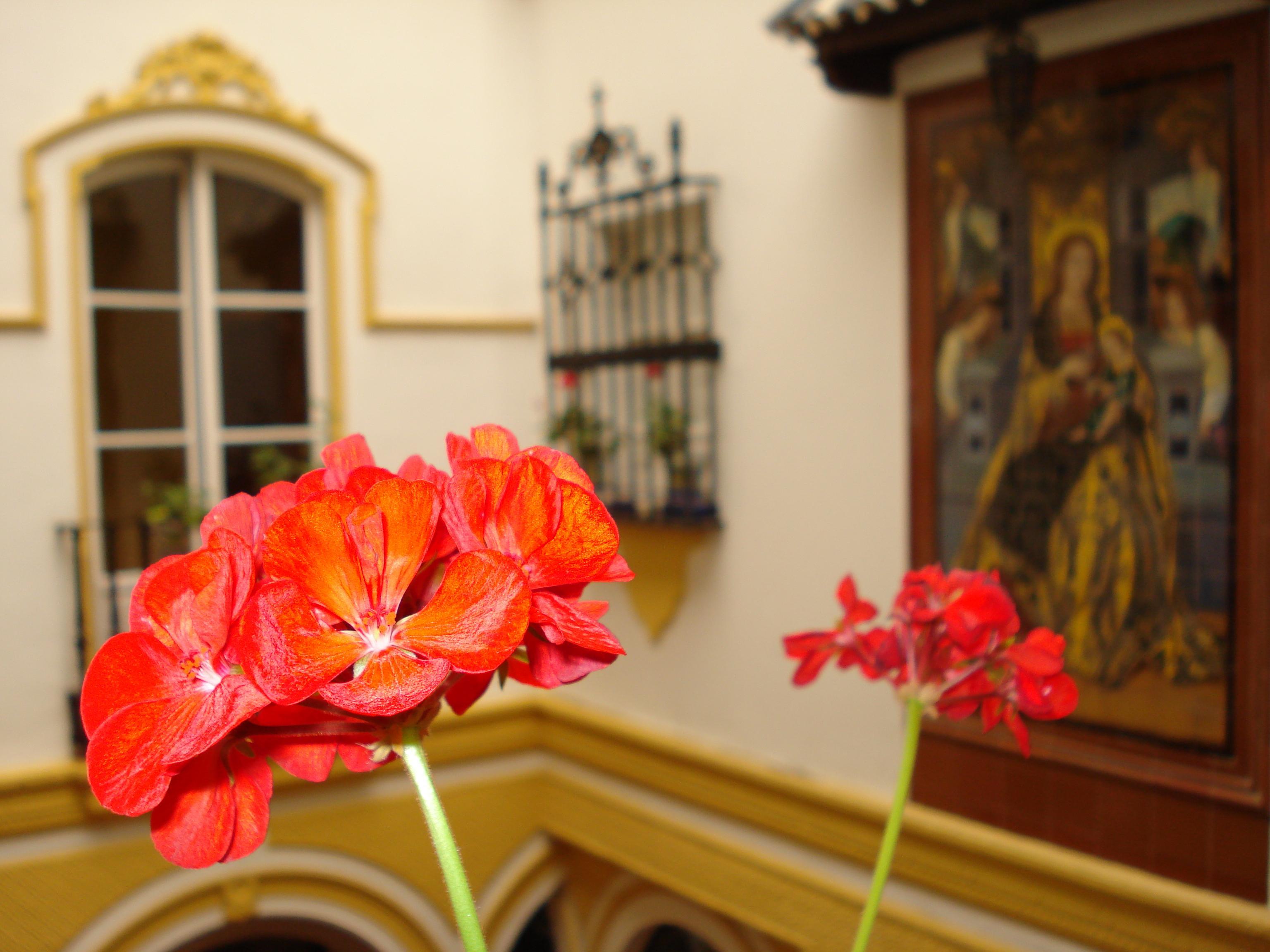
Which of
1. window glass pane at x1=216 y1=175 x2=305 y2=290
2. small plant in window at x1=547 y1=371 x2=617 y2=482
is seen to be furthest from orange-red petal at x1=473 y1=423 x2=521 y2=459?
window glass pane at x1=216 y1=175 x2=305 y2=290

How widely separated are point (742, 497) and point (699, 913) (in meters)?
1.65

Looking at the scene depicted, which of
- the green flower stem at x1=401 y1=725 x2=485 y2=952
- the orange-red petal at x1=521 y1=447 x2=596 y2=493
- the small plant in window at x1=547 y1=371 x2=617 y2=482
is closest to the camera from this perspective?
the green flower stem at x1=401 y1=725 x2=485 y2=952

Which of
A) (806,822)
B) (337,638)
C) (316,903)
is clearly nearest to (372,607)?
(337,638)

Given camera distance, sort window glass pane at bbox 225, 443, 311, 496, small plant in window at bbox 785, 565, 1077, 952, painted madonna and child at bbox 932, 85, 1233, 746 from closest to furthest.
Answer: small plant in window at bbox 785, 565, 1077, 952
painted madonna and child at bbox 932, 85, 1233, 746
window glass pane at bbox 225, 443, 311, 496

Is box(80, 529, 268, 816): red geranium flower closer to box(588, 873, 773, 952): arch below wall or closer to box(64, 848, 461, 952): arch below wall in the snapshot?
box(588, 873, 773, 952): arch below wall

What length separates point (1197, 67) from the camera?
2.53 metres

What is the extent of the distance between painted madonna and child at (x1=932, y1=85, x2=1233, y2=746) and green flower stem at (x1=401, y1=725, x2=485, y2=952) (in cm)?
255

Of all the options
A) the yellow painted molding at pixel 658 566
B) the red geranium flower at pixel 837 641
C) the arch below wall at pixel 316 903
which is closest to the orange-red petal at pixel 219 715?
the red geranium flower at pixel 837 641

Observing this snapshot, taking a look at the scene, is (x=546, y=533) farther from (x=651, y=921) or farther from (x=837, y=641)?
(x=651, y=921)

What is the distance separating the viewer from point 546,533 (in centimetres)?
52

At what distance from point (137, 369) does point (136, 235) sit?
514 mm

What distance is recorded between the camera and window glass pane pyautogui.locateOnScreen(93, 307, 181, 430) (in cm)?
418

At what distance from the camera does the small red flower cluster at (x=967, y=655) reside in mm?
770

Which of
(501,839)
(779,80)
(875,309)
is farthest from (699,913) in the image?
(779,80)
